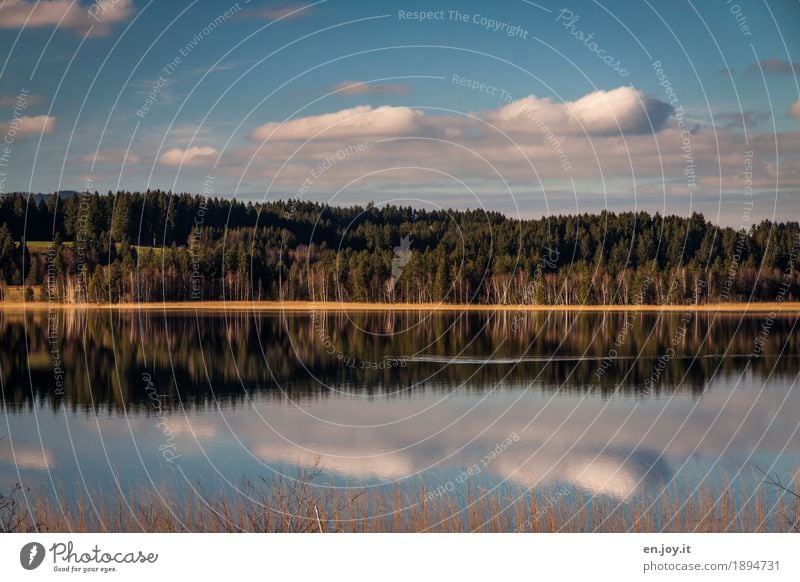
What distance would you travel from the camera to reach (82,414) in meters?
29.1

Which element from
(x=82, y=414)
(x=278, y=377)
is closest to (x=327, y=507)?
(x=82, y=414)

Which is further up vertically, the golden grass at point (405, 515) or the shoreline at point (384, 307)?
the golden grass at point (405, 515)

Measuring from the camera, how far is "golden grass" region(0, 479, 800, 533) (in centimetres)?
1452

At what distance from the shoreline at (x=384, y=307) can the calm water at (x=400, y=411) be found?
3683cm

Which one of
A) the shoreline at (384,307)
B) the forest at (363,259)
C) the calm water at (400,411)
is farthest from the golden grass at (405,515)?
the shoreline at (384,307)

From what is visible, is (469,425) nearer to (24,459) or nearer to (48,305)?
(24,459)

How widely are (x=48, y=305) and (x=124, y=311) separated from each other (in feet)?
26.8

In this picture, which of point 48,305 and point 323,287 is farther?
point 323,287
